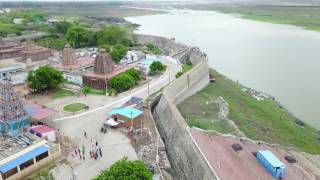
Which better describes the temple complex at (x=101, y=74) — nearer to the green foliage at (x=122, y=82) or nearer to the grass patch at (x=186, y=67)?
the green foliage at (x=122, y=82)

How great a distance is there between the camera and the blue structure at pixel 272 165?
70.3 feet

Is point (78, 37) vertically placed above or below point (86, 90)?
above

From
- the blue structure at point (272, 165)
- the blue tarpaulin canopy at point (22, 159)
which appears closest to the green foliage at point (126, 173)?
the blue tarpaulin canopy at point (22, 159)

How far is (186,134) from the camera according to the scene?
24.7 metres

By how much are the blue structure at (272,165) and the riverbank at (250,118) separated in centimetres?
819

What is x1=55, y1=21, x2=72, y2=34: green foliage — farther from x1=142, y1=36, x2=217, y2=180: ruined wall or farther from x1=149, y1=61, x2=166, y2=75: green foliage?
x1=142, y1=36, x2=217, y2=180: ruined wall

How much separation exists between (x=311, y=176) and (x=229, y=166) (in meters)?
5.90

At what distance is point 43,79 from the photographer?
1474 inches

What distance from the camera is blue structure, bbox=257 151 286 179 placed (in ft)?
70.3

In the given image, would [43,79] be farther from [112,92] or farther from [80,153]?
[80,153]

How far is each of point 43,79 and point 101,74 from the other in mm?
6645

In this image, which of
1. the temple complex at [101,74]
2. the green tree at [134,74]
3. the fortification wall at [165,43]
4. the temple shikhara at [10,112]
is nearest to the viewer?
the temple shikhara at [10,112]

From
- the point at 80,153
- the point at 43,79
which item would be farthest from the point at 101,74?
the point at 80,153

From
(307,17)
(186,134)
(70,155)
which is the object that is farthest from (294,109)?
(307,17)
